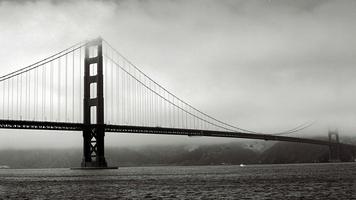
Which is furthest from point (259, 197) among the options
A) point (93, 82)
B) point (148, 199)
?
point (93, 82)

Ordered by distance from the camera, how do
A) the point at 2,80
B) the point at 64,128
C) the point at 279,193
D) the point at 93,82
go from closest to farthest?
the point at 279,193 → the point at 2,80 → the point at 64,128 → the point at 93,82

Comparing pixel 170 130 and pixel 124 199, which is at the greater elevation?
pixel 170 130

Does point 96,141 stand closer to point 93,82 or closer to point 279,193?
point 93,82

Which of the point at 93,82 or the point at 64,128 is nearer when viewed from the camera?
the point at 64,128

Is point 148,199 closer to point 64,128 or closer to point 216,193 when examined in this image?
point 216,193

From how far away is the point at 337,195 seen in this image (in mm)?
42719

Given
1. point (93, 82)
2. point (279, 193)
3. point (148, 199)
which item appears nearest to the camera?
point (148, 199)

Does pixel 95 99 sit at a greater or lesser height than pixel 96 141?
greater

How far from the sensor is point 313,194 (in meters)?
44.2

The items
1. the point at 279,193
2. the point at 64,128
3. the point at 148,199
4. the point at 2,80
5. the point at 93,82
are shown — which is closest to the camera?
the point at 148,199

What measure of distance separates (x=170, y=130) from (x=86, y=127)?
65.0 ft

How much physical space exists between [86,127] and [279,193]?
69345mm

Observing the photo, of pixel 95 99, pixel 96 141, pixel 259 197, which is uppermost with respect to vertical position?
pixel 95 99

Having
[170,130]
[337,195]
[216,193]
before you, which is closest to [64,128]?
[170,130]
